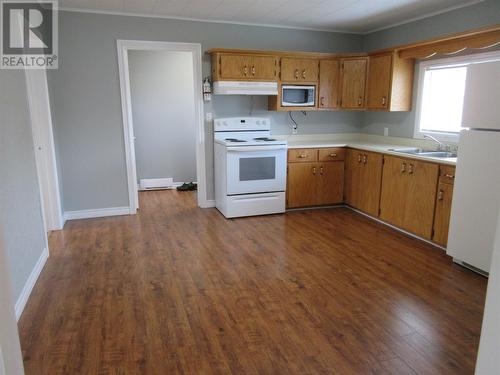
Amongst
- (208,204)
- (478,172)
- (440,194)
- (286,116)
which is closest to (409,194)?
(440,194)

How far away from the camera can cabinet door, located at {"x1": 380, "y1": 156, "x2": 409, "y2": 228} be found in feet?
13.2

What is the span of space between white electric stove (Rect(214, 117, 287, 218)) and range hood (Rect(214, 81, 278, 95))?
0.47 m

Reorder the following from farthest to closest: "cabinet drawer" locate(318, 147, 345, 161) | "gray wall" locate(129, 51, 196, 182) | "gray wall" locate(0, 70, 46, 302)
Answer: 1. "gray wall" locate(129, 51, 196, 182)
2. "cabinet drawer" locate(318, 147, 345, 161)
3. "gray wall" locate(0, 70, 46, 302)

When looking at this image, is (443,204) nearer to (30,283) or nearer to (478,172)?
(478,172)

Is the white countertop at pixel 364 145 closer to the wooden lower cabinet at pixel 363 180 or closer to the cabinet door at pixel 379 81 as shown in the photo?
the wooden lower cabinet at pixel 363 180

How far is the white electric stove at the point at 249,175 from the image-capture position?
461cm

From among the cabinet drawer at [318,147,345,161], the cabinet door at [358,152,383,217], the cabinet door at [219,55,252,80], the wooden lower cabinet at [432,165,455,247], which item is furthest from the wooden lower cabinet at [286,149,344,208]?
the wooden lower cabinet at [432,165,455,247]

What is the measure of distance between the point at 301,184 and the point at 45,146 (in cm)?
312

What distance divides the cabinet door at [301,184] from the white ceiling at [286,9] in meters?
1.86

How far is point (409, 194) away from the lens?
396cm

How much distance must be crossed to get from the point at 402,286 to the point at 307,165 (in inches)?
93.2

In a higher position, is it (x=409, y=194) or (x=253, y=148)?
(x=253, y=148)

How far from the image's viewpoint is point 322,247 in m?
3.75

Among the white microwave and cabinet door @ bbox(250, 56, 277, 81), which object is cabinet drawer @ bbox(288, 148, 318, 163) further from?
cabinet door @ bbox(250, 56, 277, 81)
